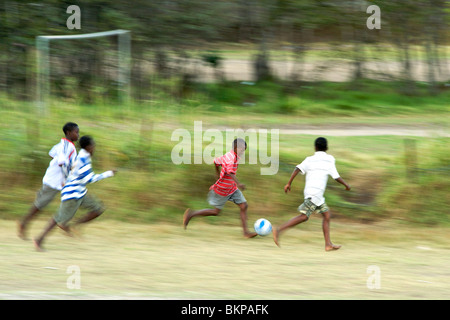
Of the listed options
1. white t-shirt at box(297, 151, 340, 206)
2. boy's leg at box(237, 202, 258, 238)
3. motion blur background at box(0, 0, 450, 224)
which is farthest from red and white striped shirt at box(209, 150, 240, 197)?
motion blur background at box(0, 0, 450, 224)

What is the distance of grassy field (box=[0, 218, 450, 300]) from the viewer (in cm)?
637

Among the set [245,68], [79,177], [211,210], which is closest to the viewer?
[79,177]

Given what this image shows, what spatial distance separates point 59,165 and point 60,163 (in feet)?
0.19

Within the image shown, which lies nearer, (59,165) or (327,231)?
(59,165)

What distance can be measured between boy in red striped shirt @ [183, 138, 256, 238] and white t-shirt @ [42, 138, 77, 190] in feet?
6.12

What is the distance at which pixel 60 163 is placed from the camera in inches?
325

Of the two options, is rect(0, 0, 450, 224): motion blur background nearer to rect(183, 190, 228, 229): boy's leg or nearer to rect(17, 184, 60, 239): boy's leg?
rect(183, 190, 228, 229): boy's leg

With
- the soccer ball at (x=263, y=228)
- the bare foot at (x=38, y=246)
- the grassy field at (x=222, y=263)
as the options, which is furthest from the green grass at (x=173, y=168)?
the bare foot at (x=38, y=246)

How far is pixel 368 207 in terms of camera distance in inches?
401

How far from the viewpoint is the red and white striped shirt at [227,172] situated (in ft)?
29.1

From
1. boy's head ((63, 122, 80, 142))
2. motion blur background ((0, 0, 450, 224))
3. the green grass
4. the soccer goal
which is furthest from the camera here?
the soccer goal

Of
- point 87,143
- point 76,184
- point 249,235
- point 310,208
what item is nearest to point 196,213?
point 249,235

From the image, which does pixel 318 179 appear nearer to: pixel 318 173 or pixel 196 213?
pixel 318 173

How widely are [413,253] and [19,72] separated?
1181 centimetres
